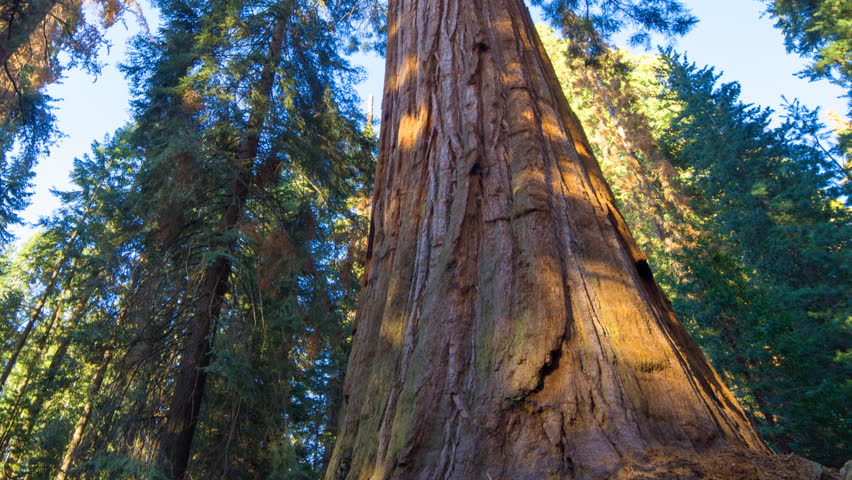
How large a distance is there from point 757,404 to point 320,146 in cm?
973

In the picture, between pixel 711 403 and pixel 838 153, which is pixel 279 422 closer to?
pixel 711 403

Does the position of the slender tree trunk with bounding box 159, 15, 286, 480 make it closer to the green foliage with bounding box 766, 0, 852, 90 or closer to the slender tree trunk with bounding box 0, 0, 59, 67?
the slender tree trunk with bounding box 0, 0, 59, 67

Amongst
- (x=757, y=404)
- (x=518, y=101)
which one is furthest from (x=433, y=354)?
(x=757, y=404)

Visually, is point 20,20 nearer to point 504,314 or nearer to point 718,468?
point 504,314

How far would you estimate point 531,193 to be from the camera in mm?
2434

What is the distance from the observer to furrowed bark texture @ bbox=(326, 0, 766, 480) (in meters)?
1.74

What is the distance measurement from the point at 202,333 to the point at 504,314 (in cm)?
565

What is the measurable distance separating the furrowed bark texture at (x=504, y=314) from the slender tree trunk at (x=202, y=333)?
4.43 m

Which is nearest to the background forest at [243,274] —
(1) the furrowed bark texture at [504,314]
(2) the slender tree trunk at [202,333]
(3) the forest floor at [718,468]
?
(2) the slender tree trunk at [202,333]

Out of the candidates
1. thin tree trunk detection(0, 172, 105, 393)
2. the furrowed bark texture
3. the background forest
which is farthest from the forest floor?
thin tree trunk detection(0, 172, 105, 393)

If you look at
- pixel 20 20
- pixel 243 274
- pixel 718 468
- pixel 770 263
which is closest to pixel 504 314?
pixel 718 468

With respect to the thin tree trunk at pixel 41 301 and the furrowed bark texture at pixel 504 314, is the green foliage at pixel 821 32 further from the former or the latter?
the thin tree trunk at pixel 41 301

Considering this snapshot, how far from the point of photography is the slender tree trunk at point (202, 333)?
233 inches

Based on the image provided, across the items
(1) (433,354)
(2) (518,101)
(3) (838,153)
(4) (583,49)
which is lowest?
(1) (433,354)
